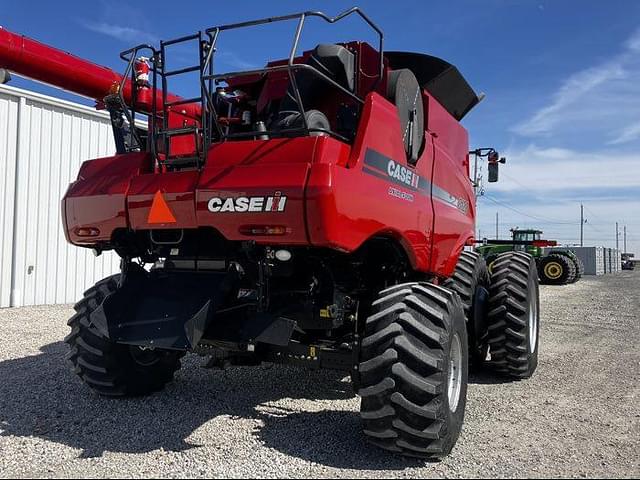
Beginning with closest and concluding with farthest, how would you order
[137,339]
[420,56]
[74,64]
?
[137,339], [420,56], [74,64]

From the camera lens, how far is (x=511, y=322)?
560 cm

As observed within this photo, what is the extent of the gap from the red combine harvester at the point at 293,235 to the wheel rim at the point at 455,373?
0.02m

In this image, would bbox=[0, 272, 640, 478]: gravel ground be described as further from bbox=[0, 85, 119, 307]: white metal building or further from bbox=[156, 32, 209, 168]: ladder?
bbox=[0, 85, 119, 307]: white metal building

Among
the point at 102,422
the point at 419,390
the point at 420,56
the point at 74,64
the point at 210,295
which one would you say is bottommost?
the point at 102,422

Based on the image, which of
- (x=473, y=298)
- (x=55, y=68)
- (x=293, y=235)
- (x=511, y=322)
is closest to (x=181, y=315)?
(x=293, y=235)

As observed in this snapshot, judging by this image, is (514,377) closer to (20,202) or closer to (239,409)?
(239,409)

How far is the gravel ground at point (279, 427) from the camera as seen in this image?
3359 millimetres

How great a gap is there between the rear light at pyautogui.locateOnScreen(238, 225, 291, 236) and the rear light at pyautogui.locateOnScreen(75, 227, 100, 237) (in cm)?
134

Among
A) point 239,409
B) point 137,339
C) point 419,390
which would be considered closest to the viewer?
point 419,390

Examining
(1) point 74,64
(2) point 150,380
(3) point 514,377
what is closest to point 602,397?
(3) point 514,377

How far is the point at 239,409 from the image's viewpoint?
4.50 metres

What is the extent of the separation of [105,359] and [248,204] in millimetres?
2047

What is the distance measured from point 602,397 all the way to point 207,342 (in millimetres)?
3767

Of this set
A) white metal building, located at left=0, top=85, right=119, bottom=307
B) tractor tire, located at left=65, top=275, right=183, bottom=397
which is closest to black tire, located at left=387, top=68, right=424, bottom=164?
tractor tire, located at left=65, top=275, right=183, bottom=397
